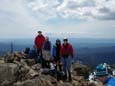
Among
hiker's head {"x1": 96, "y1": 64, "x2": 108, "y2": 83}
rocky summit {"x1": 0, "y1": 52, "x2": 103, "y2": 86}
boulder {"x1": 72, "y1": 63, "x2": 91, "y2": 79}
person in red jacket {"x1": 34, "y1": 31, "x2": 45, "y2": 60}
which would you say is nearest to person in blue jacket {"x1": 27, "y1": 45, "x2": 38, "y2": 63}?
person in red jacket {"x1": 34, "y1": 31, "x2": 45, "y2": 60}

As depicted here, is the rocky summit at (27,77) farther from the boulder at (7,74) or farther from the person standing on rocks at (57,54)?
the person standing on rocks at (57,54)

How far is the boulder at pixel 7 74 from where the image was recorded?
→ 2461 centimetres

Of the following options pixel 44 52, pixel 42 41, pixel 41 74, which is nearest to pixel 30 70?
pixel 41 74

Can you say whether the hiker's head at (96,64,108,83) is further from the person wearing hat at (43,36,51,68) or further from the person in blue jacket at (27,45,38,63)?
the person in blue jacket at (27,45,38,63)

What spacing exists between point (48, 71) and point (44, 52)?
2113 mm

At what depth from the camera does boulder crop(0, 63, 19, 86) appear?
2461 cm

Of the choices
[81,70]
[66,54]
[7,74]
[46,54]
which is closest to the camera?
[7,74]

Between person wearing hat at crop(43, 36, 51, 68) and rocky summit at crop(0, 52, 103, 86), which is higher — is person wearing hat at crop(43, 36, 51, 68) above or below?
above

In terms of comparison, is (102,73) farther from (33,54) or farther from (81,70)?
(33,54)

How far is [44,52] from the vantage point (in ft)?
93.6

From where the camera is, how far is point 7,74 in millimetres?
24797

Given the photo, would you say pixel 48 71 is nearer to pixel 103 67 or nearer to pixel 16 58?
pixel 103 67

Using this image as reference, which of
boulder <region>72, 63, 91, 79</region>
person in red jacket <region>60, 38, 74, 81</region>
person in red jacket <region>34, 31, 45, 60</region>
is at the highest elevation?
person in red jacket <region>34, 31, 45, 60</region>

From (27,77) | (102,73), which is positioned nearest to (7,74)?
(27,77)
